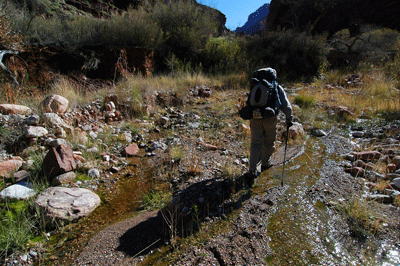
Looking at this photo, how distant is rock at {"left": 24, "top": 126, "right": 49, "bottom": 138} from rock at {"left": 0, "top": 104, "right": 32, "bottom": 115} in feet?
2.87

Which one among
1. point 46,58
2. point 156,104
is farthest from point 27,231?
point 46,58

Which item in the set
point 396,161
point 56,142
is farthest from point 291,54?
point 56,142

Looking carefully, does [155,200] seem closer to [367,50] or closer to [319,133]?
[319,133]

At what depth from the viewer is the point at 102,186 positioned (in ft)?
12.1

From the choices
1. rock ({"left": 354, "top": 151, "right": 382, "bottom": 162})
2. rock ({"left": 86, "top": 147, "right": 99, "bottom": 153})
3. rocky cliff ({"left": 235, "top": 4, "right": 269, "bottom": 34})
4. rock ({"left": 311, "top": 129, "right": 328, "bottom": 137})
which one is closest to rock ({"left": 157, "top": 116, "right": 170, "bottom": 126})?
rock ({"left": 86, "top": 147, "right": 99, "bottom": 153})

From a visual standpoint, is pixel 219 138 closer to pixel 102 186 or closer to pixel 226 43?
pixel 102 186

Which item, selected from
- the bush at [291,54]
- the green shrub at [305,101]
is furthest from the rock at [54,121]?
the bush at [291,54]

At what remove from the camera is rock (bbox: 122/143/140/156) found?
458 cm

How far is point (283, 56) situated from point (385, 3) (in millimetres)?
16015

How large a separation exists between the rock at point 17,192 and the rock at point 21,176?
1.30 ft

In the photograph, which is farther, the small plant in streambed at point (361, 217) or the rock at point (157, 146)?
the rock at point (157, 146)

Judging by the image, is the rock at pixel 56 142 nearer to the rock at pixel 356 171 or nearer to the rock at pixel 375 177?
the rock at pixel 356 171

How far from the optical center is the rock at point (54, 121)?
468 cm

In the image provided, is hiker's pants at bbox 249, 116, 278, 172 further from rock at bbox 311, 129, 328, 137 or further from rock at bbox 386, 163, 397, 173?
rock at bbox 311, 129, 328, 137
